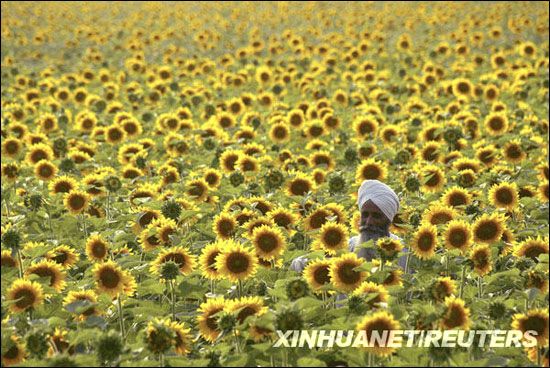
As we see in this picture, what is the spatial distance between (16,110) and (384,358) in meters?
9.87

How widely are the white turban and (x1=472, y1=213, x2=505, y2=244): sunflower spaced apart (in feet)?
2.15

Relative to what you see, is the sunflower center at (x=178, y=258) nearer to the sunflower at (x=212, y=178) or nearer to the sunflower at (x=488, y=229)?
the sunflower at (x=488, y=229)

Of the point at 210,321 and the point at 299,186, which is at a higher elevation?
the point at 299,186

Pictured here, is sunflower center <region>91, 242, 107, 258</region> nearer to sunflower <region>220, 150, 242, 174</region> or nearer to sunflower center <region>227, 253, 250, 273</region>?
sunflower center <region>227, 253, 250, 273</region>

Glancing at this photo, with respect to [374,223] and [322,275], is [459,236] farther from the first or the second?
[322,275]

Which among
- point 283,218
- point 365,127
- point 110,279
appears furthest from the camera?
point 365,127

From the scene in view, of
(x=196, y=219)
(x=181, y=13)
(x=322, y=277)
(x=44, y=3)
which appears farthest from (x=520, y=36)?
(x=44, y=3)

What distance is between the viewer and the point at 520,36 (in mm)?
21391

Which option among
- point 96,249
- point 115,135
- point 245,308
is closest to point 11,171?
point 115,135

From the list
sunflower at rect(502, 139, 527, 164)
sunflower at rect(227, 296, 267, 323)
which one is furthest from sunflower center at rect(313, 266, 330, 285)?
sunflower at rect(502, 139, 527, 164)

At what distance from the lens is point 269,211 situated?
6.59 metres

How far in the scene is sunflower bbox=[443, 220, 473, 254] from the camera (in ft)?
17.4

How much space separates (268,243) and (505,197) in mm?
2437

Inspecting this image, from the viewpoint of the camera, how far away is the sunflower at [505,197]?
6.57 meters
